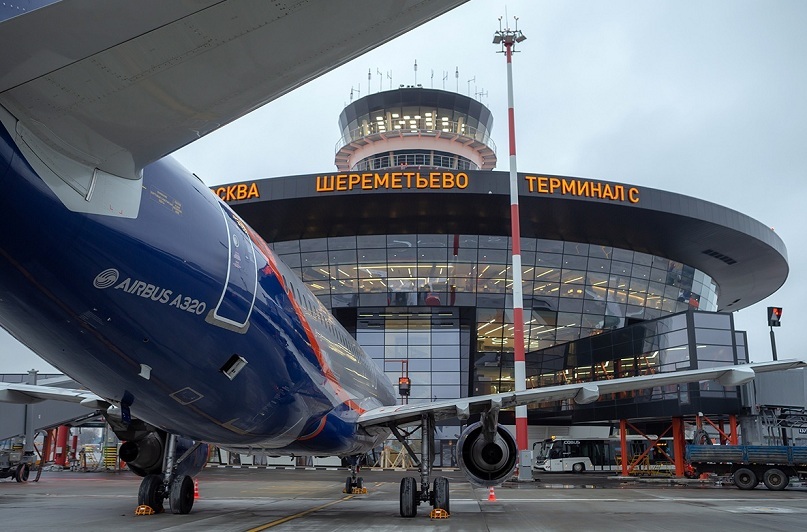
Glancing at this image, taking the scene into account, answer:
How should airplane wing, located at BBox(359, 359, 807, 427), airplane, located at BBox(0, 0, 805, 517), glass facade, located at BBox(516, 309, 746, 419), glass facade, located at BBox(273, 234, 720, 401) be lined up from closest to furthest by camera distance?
airplane, located at BBox(0, 0, 805, 517) < airplane wing, located at BBox(359, 359, 807, 427) < glass facade, located at BBox(516, 309, 746, 419) < glass facade, located at BBox(273, 234, 720, 401)

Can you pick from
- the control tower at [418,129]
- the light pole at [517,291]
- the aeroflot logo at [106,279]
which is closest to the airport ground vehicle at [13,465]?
the light pole at [517,291]

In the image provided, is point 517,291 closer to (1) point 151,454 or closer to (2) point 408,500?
(2) point 408,500

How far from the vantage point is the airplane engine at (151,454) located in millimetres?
12172

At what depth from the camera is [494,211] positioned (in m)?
39.6

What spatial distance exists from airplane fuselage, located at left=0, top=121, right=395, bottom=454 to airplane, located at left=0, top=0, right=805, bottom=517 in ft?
0.07

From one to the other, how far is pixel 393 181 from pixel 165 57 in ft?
110

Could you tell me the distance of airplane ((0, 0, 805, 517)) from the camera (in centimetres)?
427

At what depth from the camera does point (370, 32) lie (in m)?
4.34

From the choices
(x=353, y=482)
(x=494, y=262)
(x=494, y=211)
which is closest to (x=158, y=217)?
(x=353, y=482)

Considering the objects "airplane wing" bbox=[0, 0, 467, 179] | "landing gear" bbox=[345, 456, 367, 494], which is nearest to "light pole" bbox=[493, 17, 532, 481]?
"landing gear" bbox=[345, 456, 367, 494]

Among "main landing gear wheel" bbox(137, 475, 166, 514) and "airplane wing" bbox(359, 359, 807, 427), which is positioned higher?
"airplane wing" bbox(359, 359, 807, 427)

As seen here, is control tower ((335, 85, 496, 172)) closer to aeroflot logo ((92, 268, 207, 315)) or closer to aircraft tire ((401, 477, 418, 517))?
aircraft tire ((401, 477, 418, 517))

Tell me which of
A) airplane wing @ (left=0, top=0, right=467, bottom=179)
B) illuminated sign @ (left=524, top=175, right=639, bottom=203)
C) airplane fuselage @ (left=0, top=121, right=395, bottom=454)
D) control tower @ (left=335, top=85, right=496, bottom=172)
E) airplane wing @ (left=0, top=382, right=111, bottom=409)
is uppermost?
control tower @ (left=335, top=85, right=496, bottom=172)

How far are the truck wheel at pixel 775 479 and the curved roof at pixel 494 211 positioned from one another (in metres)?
16.5
